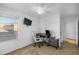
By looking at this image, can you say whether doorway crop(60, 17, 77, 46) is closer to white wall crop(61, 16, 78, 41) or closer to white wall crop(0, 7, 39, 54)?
white wall crop(61, 16, 78, 41)

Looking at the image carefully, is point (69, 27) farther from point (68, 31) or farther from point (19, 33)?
point (19, 33)

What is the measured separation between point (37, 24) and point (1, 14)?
70cm

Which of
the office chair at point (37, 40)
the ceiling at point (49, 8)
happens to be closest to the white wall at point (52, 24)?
the ceiling at point (49, 8)

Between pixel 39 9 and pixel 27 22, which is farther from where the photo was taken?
pixel 27 22

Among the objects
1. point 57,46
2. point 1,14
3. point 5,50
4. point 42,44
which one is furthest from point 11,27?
point 57,46

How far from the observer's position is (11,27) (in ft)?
4.16

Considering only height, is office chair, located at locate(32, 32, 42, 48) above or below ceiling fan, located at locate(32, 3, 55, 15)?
below

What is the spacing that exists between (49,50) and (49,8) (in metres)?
0.82

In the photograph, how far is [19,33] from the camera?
1397 millimetres

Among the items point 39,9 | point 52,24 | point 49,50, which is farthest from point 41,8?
point 49,50


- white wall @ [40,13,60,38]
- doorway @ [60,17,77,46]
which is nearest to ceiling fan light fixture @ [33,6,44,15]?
white wall @ [40,13,60,38]

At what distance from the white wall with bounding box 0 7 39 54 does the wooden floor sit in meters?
0.13

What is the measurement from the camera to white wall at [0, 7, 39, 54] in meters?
1.29

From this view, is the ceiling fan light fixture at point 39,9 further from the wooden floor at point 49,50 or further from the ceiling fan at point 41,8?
the wooden floor at point 49,50
